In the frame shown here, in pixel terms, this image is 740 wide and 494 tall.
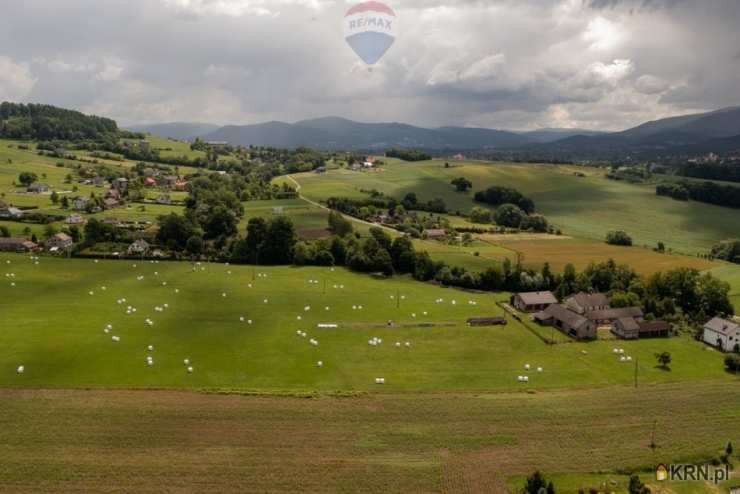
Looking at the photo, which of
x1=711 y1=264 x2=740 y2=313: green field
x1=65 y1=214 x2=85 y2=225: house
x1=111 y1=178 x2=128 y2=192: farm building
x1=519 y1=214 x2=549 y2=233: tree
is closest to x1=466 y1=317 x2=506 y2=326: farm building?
x1=711 y1=264 x2=740 y2=313: green field

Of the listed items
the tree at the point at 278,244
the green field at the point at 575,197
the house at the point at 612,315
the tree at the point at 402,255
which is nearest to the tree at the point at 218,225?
the tree at the point at 278,244

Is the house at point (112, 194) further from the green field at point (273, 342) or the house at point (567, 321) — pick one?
the house at point (567, 321)

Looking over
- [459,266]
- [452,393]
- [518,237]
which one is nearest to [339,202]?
[518,237]

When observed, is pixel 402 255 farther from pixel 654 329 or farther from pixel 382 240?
pixel 654 329

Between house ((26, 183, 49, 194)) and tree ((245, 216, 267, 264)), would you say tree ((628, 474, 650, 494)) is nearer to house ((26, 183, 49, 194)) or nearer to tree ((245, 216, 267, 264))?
tree ((245, 216, 267, 264))

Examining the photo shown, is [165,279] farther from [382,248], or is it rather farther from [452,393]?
[452,393]
